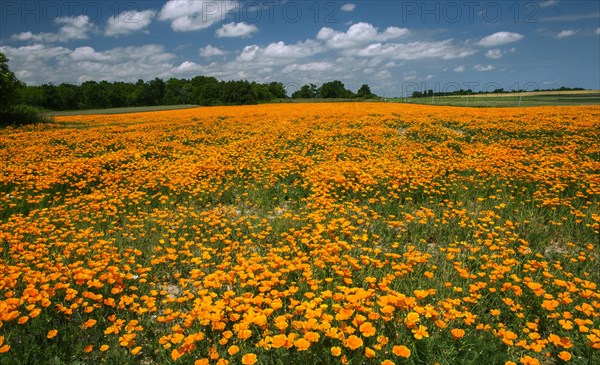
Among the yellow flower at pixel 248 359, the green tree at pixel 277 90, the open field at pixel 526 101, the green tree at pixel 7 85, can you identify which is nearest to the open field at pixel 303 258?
the yellow flower at pixel 248 359

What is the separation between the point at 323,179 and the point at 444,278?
454 cm

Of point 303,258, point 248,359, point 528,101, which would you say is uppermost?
point 528,101

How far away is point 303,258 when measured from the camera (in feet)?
14.7

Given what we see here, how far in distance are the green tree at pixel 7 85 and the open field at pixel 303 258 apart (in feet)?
40.6

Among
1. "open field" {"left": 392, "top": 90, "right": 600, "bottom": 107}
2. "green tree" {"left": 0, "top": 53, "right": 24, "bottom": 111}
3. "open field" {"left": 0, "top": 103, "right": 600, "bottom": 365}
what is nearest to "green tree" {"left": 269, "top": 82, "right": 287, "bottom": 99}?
"open field" {"left": 392, "top": 90, "right": 600, "bottom": 107}

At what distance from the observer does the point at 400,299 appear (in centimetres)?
334

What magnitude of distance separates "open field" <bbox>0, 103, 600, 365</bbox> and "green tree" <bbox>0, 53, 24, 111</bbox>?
12.4 m

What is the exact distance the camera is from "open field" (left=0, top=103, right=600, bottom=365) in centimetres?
321

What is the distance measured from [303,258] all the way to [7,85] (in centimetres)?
2710

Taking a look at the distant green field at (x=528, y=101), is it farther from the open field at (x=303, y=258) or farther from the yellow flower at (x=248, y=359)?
the yellow flower at (x=248, y=359)

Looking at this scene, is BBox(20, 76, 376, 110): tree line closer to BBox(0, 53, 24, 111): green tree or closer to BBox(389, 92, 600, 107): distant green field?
BBox(389, 92, 600, 107): distant green field

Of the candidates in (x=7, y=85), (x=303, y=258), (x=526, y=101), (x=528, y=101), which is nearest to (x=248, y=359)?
(x=303, y=258)

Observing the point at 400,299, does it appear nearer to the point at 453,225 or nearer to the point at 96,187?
the point at 453,225

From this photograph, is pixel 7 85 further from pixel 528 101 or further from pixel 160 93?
pixel 160 93
